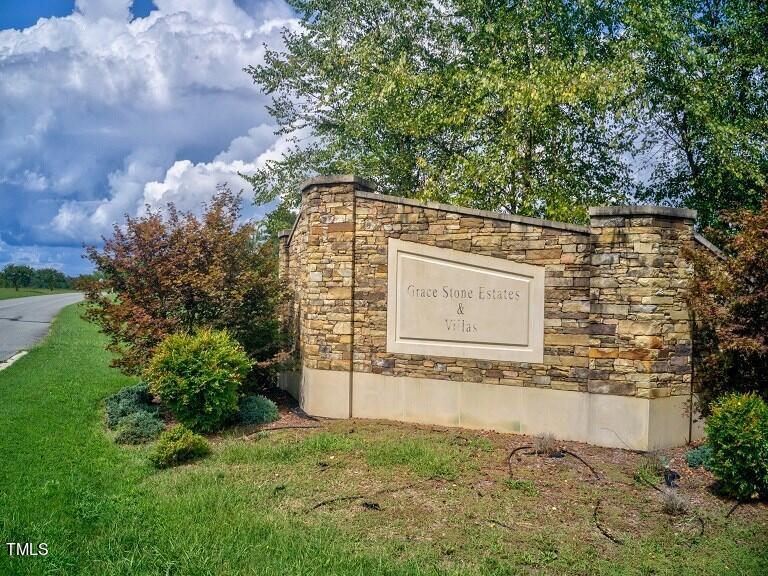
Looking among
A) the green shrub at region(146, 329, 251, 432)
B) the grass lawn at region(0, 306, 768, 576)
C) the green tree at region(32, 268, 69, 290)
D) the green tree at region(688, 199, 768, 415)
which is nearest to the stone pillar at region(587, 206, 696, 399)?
the green tree at region(688, 199, 768, 415)

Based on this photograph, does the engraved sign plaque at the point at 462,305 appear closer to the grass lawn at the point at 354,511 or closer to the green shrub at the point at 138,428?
the grass lawn at the point at 354,511

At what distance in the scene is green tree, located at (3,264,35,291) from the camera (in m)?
60.3

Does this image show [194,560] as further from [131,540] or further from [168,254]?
[168,254]

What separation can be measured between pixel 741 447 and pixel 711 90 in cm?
912

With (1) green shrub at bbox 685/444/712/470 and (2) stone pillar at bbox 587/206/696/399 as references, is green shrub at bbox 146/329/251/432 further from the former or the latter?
(1) green shrub at bbox 685/444/712/470

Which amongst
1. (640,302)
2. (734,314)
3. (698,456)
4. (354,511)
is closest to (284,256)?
(640,302)

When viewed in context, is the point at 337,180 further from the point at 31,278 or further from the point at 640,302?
the point at 31,278

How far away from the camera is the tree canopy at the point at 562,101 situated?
1231 centimetres

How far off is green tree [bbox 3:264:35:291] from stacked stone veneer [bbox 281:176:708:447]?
60695mm

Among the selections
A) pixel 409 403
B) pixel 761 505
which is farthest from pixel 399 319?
pixel 761 505

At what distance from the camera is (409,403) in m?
9.51

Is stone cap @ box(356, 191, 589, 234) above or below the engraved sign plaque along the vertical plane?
above

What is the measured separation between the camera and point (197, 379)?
8.93 meters

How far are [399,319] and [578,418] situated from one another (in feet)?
10.00
